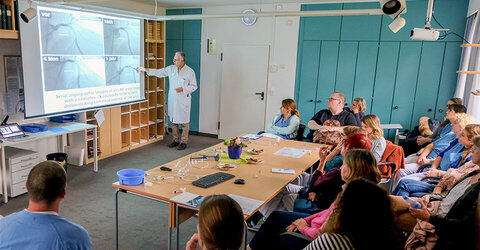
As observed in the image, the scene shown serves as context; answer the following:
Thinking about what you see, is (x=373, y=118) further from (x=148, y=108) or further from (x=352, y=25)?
(x=148, y=108)

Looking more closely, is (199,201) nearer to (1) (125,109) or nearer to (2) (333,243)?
(2) (333,243)

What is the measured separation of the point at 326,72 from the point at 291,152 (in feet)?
9.72

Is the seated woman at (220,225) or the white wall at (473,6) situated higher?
the white wall at (473,6)

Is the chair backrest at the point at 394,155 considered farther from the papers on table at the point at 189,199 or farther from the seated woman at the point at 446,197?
the papers on table at the point at 189,199

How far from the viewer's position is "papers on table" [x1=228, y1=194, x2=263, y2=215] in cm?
244

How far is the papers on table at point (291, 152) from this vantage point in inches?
158

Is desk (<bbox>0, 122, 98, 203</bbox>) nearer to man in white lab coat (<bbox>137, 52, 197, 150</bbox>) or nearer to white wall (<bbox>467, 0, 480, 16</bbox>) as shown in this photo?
man in white lab coat (<bbox>137, 52, 197, 150</bbox>)

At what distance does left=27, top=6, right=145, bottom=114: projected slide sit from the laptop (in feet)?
1.61

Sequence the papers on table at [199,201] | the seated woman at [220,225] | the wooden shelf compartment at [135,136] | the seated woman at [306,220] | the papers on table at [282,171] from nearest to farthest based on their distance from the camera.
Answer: the seated woman at [220,225] < the seated woman at [306,220] < the papers on table at [199,201] < the papers on table at [282,171] < the wooden shelf compartment at [135,136]

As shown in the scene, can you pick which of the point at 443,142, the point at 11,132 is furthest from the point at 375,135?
the point at 11,132

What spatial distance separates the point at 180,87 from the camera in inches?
260

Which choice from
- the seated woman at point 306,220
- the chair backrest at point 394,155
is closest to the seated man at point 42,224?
the seated woman at point 306,220

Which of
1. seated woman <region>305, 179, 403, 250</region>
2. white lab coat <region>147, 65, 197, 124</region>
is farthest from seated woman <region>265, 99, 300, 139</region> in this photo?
seated woman <region>305, 179, 403, 250</region>

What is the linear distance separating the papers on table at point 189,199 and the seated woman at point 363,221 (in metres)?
1.05
